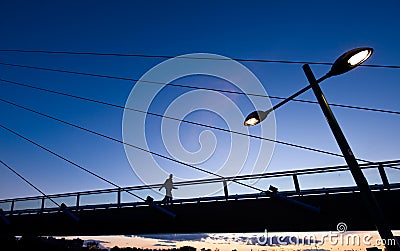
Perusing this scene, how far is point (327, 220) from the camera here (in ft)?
33.8

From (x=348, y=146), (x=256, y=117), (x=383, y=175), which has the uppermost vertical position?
(x=256, y=117)

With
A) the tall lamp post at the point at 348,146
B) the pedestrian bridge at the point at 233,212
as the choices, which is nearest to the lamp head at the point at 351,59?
the tall lamp post at the point at 348,146

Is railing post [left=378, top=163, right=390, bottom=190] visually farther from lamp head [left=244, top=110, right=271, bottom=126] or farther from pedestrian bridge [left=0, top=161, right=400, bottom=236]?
lamp head [left=244, top=110, right=271, bottom=126]

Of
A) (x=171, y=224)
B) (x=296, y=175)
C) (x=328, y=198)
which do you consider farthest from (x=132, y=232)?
(x=328, y=198)

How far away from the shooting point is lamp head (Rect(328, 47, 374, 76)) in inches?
150

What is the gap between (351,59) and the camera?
155 inches

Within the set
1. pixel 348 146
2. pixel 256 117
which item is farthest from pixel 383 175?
pixel 348 146

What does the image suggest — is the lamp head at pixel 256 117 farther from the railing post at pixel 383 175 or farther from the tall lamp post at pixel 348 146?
the railing post at pixel 383 175

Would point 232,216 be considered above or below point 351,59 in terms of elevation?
below

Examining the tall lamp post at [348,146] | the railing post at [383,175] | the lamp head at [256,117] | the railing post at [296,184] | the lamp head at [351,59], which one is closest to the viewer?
the tall lamp post at [348,146]

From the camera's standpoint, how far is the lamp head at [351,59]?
382 centimetres

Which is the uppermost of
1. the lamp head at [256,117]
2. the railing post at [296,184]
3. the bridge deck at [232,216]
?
the lamp head at [256,117]

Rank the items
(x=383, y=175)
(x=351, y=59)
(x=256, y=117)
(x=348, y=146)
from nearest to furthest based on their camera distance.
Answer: (x=348, y=146) → (x=351, y=59) → (x=256, y=117) → (x=383, y=175)

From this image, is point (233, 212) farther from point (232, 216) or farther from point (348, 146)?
point (348, 146)
